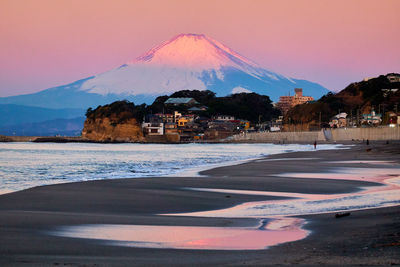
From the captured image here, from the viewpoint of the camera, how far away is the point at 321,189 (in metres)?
18.0

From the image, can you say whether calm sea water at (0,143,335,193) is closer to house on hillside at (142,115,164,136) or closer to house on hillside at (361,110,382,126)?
house on hillside at (361,110,382,126)

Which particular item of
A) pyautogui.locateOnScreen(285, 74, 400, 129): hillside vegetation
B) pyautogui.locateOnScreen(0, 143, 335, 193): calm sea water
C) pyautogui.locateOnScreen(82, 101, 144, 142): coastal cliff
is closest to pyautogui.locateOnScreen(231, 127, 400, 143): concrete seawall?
pyautogui.locateOnScreen(285, 74, 400, 129): hillside vegetation

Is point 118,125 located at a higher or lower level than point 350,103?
lower

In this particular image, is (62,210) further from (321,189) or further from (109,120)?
(109,120)

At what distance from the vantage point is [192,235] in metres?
9.12

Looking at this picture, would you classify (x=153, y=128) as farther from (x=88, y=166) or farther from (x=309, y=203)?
(x=309, y=203)

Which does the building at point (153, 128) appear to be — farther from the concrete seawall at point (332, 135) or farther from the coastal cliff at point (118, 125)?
the concrete seawall at point (332, 135)

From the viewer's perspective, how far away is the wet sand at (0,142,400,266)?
22.4 ft

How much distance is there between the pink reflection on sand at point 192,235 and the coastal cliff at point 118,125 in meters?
172

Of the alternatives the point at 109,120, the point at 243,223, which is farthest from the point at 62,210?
the point at 109,120

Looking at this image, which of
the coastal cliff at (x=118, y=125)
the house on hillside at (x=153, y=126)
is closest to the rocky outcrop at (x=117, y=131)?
the coastal cliff at (x=118, y=125)

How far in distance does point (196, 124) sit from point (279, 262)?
177033 mm

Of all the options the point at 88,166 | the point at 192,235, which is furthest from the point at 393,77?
the point at 192,235

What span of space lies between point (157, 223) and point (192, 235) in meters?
1.56
